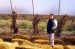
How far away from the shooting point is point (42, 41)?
29859 millimetres

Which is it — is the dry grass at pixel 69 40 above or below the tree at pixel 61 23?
below

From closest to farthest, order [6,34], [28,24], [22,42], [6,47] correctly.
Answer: [6,47], [22,42], [6,34], [28,24]

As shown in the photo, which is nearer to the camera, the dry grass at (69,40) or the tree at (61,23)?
the dry grass at (69,40)

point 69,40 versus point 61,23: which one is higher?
point 61,23

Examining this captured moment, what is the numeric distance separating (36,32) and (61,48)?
33.6 ft

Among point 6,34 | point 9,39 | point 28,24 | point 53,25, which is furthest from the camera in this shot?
point 28,24

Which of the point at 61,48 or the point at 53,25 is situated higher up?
the point at 53,25

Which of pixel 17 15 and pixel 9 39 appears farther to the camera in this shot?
pixel 17 15

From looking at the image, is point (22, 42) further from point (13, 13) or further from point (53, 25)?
point (13, 13)

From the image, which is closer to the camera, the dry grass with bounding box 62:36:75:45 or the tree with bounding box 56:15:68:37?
the dry grass with bounding box 62:36:75:45

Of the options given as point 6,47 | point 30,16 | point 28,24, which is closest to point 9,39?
point 30,16

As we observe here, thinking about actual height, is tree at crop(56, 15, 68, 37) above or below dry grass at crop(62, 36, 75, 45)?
above

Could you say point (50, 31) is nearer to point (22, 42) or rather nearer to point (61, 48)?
point (61, 48)

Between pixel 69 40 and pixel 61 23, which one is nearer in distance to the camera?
pixel 69 40
